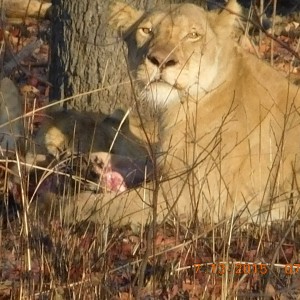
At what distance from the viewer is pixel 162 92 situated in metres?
5.70

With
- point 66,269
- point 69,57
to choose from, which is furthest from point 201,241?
point 69,57

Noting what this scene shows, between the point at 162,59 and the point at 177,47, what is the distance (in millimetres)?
112

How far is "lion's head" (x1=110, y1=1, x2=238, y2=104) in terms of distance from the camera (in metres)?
5.58

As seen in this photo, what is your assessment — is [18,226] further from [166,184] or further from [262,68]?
[262,68]

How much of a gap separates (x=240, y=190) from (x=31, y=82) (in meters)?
4.15

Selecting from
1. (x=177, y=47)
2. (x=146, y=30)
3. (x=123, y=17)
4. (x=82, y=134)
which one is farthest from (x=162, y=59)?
(x=82, y=134)

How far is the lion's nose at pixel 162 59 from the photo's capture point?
5492mm

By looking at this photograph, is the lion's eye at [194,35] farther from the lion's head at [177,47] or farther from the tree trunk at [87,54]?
the tree trunk at [87,54]

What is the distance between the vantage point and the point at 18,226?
5277 millimetres

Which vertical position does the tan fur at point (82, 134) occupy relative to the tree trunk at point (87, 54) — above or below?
below
